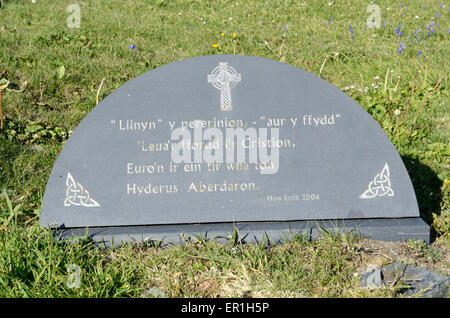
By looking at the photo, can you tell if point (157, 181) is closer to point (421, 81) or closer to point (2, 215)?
point (2, 215)

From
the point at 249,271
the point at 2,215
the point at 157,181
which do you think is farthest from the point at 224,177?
the point at 2,215

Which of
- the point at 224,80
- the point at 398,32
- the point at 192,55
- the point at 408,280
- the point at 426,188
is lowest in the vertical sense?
the point at 408,280

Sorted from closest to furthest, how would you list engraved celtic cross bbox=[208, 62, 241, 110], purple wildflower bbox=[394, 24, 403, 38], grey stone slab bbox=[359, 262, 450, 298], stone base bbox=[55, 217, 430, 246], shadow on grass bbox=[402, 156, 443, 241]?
grey stone slab bbox=[359, 262, 450, 298] < stone base bbox=[55, 217, 430, 246] < engraved celtic cross bbox=[208, 62, 241, 110] < shadow on grass bbox=[402, 156, 443, 241] < purple wildflower bbox=[394, 24, 403, 38]

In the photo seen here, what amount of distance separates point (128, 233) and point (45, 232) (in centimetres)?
44

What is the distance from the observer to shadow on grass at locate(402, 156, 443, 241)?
10.3 ft

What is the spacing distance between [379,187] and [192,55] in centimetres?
284

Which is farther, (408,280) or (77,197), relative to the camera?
(77,197)

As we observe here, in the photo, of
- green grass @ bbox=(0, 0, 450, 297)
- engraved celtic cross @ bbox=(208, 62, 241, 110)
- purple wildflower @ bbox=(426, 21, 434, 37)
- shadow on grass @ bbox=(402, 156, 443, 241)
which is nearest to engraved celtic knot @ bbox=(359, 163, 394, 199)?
green grass @ bbox=(0, 0, 450, 297)

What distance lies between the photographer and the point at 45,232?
2686 millimetres

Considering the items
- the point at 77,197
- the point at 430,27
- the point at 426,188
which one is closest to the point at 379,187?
the point at 426,188

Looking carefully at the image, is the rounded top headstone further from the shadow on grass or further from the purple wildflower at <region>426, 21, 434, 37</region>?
the purple wildflower at <region>426, 21, 434, 37</region>

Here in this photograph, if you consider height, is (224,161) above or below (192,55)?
below

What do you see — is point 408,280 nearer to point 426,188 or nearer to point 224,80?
point 426,188

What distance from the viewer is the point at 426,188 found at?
3.35 meters
